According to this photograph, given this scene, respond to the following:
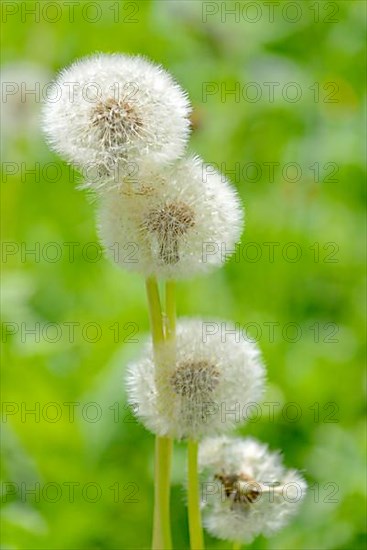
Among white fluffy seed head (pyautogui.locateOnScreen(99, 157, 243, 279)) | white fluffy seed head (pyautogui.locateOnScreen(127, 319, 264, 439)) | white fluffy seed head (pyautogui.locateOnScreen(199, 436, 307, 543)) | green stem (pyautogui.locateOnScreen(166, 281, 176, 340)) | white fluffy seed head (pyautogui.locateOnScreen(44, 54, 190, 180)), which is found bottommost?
white fluffy seed head (pyautogui.locateOnScreen(199, 436, 307, 543))

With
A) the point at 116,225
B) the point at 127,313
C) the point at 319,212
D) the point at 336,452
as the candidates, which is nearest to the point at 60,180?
the point at 319,212

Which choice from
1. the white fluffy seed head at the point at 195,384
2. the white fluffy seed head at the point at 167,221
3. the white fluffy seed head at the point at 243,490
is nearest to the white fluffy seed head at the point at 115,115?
the white fluffy seed head at the point at 167,221

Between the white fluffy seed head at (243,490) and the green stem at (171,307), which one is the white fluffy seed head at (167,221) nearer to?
the green stem at (171,307)

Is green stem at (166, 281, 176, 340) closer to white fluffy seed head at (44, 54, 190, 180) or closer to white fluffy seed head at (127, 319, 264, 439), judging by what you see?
white fluffy seed head at (127, 319, 264, 439)

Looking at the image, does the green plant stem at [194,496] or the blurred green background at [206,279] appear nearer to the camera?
the green plant stem at [194,496]

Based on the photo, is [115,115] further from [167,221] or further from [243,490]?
[243,490]

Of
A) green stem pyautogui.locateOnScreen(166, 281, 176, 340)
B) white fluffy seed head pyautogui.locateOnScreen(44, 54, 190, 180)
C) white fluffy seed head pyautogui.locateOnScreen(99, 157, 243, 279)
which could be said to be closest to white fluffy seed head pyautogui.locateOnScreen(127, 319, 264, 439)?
green stem pyautogui.locateOnScreen(166, 281, 176, 340)
